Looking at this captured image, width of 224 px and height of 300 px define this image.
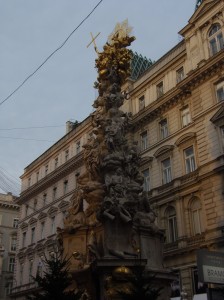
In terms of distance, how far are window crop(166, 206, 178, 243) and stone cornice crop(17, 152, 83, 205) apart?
44.7ft

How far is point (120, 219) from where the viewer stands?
11.7 meters

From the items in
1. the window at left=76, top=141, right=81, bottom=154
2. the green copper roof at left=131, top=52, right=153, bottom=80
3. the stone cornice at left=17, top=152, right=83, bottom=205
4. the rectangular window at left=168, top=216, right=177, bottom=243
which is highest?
the green copper roof at left=131, top=52, right=153, bottom=80

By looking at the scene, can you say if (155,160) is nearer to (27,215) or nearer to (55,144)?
(55,144)

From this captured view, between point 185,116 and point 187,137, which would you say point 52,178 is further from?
point 187,137

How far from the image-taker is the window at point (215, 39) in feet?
90.4

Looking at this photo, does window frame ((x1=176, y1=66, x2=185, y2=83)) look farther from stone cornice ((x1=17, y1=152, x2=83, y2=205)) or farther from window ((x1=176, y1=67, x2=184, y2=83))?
stone cornice ((x1=17, y1=152, x2=83, y2=205))

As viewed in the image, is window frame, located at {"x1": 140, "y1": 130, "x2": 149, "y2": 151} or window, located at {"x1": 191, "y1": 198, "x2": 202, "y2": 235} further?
window frame, located at {"x1": 140, "y1": 130, "x2": 149, "y2": 151}

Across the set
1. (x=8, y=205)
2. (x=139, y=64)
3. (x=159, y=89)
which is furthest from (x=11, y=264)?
(x=159, y=89)

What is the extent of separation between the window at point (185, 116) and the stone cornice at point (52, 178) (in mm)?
Result: 12864

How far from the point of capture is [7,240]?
61844 mm

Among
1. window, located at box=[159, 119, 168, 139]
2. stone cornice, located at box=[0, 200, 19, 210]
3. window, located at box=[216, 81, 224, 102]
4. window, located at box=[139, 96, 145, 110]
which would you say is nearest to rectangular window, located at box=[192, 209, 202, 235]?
window, located at box=[159, 119, 168, 139]

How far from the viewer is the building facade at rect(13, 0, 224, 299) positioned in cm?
2489

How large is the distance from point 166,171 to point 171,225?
12.8 ft

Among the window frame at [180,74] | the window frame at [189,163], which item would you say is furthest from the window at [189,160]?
the window frame at [180,74]
